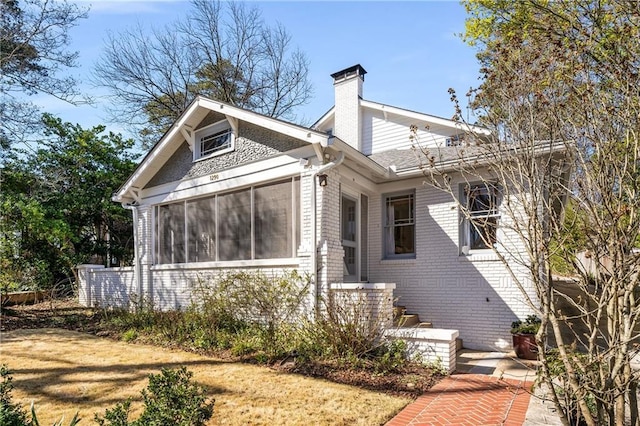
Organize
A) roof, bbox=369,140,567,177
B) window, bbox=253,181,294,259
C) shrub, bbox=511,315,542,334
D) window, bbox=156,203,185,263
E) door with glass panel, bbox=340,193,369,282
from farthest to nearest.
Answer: window, bbox=156,203,185,263 < door with glass panel, bbox=340,193,369,282 < window, bbox=253,181,294,259 < shrub, bbox=511,315,542,334 < roof, bbox=369,140,567,177

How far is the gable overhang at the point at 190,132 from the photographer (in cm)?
848

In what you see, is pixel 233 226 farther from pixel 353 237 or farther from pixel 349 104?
pixel 349 104

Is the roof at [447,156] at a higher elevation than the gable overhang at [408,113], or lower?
lower

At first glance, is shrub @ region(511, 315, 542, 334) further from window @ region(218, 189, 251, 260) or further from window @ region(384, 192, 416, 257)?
window @ region(218, 189, 251, 260)

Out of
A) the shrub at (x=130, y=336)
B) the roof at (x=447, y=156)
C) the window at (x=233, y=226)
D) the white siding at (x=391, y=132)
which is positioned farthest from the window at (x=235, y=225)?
the white siding at (x=391, y=132)

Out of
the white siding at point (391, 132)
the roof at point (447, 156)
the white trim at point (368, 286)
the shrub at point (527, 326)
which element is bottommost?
the shrub at point (527, 326)

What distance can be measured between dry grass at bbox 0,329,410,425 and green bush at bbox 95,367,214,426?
3.57 ft

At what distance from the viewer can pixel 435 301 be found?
9.45 metres

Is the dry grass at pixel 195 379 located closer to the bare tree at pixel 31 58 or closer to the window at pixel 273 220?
the window at pixel 273 220

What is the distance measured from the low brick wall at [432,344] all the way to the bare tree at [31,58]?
44.4ft

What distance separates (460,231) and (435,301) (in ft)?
5.67

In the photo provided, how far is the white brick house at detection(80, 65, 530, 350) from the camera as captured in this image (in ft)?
28.0

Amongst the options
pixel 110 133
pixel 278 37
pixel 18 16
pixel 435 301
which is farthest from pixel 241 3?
pixel 435 301

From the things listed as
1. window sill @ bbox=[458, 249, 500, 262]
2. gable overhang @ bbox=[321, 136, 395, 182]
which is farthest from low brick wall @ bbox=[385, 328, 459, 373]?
gable overhang @ bbox=[321, 136, 395, 182]
